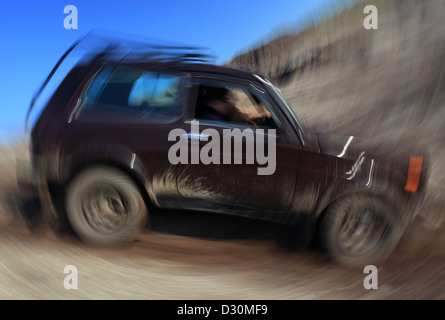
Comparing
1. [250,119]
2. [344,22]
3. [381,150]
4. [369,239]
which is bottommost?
[369,239]

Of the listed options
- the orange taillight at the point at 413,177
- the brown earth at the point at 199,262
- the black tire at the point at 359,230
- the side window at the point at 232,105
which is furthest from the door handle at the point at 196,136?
the orange taillight at the point at 413,177

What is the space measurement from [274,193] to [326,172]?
1.74 ft

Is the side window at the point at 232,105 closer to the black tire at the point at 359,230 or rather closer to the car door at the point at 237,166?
the car door at the point at 237,166

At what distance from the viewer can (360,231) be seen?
12.1 ft

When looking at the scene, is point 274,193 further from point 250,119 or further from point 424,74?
point 424,74

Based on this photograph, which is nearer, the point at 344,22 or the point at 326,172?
the point at 326,172

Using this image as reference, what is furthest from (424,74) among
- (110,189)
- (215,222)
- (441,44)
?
(110,189)

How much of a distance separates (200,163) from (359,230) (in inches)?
65.8

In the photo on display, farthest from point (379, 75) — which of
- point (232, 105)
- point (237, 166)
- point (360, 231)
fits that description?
point (237, 166)

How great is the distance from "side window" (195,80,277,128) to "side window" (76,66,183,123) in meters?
0.23

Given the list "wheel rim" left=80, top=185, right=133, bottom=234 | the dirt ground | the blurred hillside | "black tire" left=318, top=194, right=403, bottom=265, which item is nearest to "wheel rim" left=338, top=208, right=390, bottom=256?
"black tire" left=318, top=194, right=403, bottom=265

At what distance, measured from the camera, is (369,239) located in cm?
368

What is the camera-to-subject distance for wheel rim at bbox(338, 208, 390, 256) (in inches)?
143

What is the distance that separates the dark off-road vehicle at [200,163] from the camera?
359 cm
